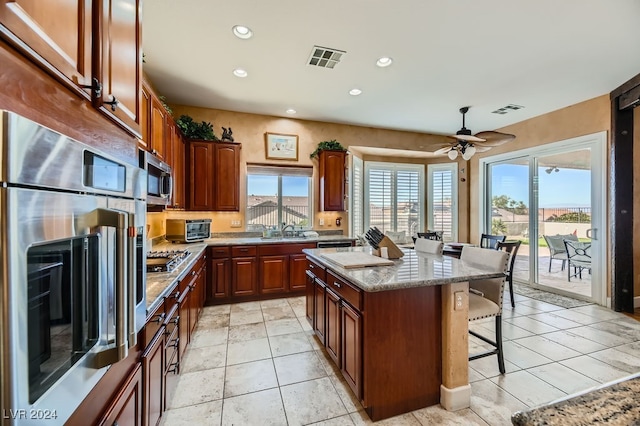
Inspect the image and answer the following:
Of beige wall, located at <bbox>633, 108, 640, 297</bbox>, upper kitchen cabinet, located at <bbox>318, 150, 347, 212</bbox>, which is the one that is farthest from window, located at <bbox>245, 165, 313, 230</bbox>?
beige wall, located at <bbox>633, 108, 640, 297</bbox>

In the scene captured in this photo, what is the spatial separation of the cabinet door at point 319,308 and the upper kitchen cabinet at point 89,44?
1.92 meters

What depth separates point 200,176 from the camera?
4.16m

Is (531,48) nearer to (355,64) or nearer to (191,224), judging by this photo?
(355,64)

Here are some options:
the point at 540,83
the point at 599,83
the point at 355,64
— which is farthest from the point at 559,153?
the point at 355,64

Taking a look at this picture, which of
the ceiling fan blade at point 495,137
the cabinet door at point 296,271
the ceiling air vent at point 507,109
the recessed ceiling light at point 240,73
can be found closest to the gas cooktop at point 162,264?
the cabinet door at point 296,271

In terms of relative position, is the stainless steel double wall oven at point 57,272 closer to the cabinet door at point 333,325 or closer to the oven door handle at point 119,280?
the oven door handle at point 119,280

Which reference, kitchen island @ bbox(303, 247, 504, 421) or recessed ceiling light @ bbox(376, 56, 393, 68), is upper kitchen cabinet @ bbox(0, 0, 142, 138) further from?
recessed ceiling light @ bbox(376, 56, 393, 68)

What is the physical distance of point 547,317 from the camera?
11.4ft

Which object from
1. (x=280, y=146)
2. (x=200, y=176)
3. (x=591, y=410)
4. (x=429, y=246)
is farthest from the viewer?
(x=280, y=146)

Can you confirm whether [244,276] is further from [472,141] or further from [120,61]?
[472,141]

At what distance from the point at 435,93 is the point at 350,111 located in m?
1.34

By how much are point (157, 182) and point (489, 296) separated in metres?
3.09

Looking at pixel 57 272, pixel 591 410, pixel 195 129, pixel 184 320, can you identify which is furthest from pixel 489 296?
pixel 195 129

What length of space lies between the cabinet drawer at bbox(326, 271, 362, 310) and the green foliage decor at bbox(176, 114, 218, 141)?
3090 mm
